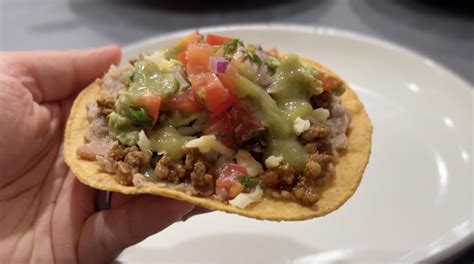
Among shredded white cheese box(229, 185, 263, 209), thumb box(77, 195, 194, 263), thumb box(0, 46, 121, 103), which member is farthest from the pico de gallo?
thumb box(0, 46, 121, 103)

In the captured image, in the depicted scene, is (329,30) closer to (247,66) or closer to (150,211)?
(247,66)

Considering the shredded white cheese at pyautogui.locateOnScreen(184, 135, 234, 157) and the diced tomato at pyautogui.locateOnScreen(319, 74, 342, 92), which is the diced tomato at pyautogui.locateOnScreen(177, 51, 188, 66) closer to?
the shredded white cheese at pyautogui.locateOnScreen(184, 135, 234, 157)

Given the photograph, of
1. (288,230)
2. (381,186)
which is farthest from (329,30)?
(288,230)

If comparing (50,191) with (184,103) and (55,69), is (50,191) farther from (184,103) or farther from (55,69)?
(184,103)

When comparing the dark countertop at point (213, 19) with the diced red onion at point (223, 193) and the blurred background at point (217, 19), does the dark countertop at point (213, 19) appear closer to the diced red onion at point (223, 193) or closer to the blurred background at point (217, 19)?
the blurred background at point (217, 19)

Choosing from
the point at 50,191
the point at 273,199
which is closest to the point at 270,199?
the point at 273,199

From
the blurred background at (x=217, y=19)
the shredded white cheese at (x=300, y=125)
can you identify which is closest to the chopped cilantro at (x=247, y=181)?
the shredded white cheese at (x=300, y=125)
